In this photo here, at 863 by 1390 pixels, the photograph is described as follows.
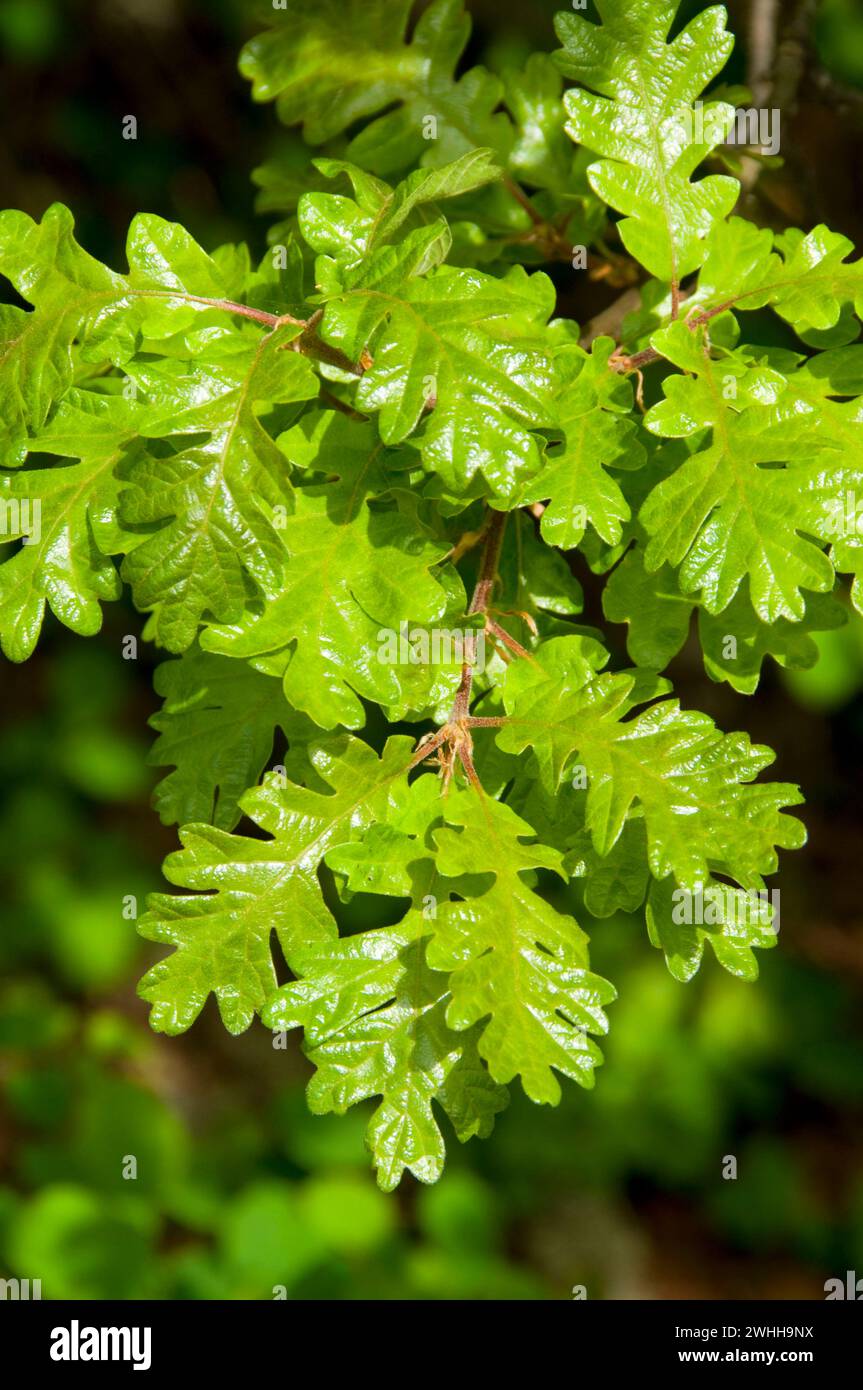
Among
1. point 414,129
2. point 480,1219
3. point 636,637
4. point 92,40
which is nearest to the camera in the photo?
point 636,637

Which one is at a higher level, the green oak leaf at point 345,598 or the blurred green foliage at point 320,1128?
the green oak leaf at point 345,598

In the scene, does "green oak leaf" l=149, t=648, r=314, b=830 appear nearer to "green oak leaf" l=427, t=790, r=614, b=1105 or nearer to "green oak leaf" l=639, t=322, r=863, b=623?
"green oak leaf" l=427, t=790, r=614, b=1105

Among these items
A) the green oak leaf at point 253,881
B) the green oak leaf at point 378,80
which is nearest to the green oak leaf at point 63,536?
the green oak leaf at point 253,881

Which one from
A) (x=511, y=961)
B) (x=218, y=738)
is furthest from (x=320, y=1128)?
(x=511, y=961)

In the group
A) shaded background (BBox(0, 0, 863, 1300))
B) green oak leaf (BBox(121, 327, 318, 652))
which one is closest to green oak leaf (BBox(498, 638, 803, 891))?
green oak leaf (BBox(121, 327, 318, 652))

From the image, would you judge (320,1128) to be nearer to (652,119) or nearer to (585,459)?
(585,459)

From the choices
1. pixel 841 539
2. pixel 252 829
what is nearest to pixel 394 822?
pixel 841 539

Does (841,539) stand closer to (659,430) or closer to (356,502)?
(659,430)

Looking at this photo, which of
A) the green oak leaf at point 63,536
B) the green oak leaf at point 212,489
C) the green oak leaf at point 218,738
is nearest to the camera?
the green oak leaf at point 212,489

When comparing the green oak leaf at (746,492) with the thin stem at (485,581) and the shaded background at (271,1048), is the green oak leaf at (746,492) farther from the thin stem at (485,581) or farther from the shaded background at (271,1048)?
the shaded background at (271,1048)
